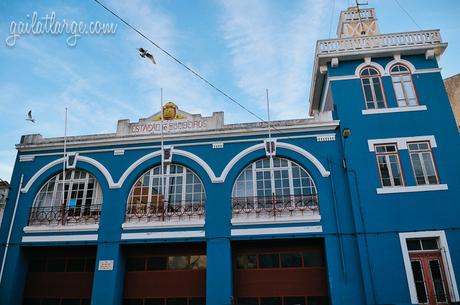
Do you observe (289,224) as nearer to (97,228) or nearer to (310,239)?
(310,239)

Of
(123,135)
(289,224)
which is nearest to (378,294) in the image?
(289,224)

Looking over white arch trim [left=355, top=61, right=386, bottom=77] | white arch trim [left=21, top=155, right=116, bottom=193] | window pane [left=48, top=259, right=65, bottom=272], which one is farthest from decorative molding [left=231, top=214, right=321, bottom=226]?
window pane [left=48, top=259, right=65, bottom=272]

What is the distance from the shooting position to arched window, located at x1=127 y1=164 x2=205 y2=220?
14398 millimetres

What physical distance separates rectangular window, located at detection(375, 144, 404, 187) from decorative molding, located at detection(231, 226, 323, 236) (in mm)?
3241

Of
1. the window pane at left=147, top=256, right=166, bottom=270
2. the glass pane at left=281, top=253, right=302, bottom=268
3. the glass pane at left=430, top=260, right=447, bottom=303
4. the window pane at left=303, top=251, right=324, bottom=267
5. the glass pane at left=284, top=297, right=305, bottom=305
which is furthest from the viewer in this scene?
the window pane at left=147, top=256, right=166, bottom=270

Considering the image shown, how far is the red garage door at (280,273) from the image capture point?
523 inches

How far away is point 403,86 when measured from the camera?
14805 millimetres

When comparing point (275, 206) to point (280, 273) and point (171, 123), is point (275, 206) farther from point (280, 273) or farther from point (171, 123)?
point (171, 123)

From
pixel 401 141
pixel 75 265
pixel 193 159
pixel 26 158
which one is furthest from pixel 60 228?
pixel 401 141

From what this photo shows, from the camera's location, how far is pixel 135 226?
14.1 metres

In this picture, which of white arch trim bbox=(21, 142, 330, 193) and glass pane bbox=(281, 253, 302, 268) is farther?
white arch trim bbox=(21, 142, 330, 193)

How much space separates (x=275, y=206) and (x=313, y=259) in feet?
8.40

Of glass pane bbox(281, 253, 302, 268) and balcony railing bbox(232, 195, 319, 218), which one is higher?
balcony railing bbox(232, 195, 319, 218)

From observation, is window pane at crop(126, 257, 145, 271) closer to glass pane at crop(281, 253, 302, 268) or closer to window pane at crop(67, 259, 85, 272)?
window pane at crop(67, 259, 85, 272)
